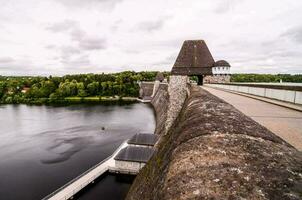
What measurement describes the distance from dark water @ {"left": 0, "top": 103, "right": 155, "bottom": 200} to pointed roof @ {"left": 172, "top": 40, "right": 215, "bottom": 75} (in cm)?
858

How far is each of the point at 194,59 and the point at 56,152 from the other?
559 inches

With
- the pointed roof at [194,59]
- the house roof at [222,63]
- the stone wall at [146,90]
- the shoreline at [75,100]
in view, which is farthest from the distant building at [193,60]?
the stone wall at [146,90]

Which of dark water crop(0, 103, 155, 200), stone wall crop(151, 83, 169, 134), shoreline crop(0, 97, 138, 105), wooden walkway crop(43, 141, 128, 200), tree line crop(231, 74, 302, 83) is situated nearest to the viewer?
wooden walkway crop(43, 141, 128, 200)

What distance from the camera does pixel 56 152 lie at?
1970 cm

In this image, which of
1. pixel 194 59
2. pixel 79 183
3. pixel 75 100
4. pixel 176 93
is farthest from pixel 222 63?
pixel 75 100

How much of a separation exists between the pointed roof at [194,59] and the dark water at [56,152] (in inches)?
338

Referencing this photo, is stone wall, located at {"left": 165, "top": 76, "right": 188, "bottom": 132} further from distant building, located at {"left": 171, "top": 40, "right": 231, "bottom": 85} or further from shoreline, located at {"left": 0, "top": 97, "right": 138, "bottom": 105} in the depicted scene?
shoreline, located at {"left": 0, "top": 97, "right": 138, "bottom": 105}

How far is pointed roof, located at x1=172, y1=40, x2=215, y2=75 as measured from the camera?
16.0 metres

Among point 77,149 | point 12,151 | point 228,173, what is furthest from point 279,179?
point 12,151

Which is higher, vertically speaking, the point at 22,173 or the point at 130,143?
the point at 130,143

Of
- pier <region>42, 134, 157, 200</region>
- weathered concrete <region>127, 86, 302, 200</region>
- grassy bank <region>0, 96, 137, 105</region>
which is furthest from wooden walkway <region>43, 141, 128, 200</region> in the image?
grassy bank <region>0, 96, 137, 105</region>

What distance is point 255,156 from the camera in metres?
1.93

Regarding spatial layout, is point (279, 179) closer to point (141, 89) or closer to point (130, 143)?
point (130, 143)

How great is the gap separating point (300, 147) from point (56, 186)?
13954mm
